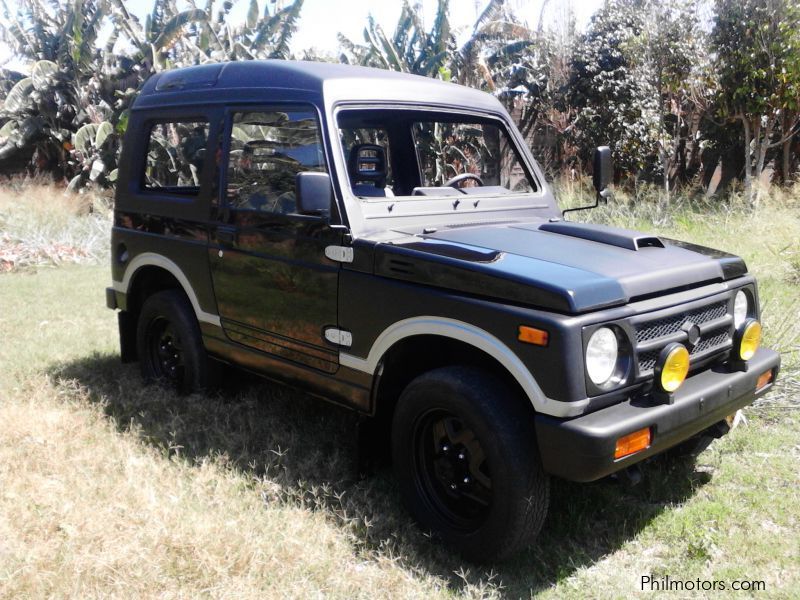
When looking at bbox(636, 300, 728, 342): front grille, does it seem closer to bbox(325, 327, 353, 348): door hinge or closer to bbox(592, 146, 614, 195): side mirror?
bbox(592, 146, 614, 195): side mirror

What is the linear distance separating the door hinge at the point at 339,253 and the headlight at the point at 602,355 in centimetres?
124

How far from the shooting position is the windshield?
396 cm

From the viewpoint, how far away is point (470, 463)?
10.2 ft

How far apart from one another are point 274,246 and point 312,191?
620 millimetres

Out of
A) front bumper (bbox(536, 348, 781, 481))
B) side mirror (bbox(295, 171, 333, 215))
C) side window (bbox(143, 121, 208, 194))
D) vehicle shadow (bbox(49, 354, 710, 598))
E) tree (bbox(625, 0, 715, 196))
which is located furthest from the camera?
tree (bbox(625, 0, 715, 196))

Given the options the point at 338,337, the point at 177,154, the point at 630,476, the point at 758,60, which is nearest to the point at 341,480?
the point at 338,337

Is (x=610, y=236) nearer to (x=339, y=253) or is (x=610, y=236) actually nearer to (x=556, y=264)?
(x=556, y=264)

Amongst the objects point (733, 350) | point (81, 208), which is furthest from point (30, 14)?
point (733, 350)

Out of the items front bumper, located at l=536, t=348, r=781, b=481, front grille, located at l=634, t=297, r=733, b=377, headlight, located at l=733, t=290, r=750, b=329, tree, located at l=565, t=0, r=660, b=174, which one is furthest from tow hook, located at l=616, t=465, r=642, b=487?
tree, located at l=565, t=0, r=660, b=174

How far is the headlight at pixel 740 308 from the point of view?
344 centimetres

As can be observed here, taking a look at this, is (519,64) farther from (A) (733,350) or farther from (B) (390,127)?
(A) (733,350)

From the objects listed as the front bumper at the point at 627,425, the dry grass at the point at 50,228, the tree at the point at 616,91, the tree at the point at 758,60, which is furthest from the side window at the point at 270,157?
the tree at the point at 616,91

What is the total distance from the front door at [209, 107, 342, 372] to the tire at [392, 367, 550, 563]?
648mm

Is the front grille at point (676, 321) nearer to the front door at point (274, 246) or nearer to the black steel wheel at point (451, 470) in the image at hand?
the black steel wheel at point (451, 470)
